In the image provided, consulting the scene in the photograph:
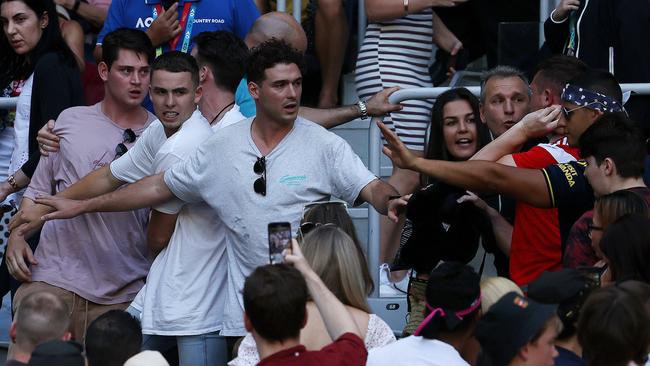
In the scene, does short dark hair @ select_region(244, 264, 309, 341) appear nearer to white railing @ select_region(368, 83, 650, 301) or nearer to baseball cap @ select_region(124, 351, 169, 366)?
baseball cap @ select_region(124, 351, 169, 366)

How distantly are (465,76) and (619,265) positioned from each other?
3.59 m

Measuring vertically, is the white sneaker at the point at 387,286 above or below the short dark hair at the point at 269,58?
below

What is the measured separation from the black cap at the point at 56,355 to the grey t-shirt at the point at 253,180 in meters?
1.87

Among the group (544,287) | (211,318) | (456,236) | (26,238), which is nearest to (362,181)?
(456,236)

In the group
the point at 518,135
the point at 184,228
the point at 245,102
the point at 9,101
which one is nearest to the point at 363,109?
the point at 245,102

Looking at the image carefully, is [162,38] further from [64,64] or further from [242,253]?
[242,253]

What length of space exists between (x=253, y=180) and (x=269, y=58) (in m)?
0.66

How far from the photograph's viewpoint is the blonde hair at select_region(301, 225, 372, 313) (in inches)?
234

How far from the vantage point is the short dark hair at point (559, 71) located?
7.17 meters

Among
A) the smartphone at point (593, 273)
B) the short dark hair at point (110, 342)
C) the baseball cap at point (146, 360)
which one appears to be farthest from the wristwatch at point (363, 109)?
the baseball cap at point (146, 360)

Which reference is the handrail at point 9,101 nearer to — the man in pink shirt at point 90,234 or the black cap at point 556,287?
the man in pink shirt at point 90,234

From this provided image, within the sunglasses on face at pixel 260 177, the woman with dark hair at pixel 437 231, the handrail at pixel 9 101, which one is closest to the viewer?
the sunglasses on face at pixel 260 177

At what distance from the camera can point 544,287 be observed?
18.2 ft

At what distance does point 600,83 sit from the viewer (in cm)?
682
